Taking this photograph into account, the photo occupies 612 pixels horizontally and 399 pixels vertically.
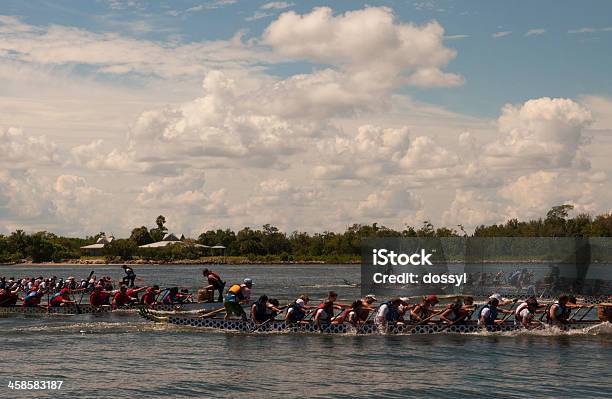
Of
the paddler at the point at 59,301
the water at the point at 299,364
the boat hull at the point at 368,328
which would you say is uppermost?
the paddler at the point at 59,301

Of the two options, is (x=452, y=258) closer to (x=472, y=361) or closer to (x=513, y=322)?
(x=513, y=322)

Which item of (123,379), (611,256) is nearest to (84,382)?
(123,379)

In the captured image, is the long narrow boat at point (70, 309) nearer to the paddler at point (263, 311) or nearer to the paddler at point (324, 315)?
the paddler at point (263, 311)

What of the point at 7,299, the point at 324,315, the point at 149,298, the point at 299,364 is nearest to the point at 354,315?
the point at 324,315

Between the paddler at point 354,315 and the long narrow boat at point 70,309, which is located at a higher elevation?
the paddler at point 354,315

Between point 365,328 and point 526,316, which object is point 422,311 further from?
point 526,316

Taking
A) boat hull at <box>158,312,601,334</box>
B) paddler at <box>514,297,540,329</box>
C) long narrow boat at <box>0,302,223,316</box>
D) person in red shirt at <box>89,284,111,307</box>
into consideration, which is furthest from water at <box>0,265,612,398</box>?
person in red shirt at <box>89,284,111,307</box>

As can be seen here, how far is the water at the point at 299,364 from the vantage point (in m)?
25.2

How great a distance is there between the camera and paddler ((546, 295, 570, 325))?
36.0m

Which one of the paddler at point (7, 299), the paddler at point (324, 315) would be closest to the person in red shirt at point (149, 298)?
the paddler at point (7, 299)

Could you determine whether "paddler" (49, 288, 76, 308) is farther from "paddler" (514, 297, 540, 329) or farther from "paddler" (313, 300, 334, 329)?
"paddler" (514, 297, 540, 329)

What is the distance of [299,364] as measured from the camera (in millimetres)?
29750

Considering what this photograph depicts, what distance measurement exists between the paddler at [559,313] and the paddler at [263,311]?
1260 cm

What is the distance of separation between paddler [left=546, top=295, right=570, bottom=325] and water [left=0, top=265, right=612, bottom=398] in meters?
0.73
